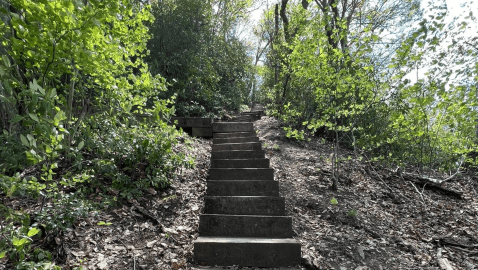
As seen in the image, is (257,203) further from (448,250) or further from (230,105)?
(230,105)

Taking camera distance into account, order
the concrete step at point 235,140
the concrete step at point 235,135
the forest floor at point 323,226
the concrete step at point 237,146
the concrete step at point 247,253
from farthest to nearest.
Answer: the concrete step at point 235,135 < the concrete step at point 235,140 < the concrete step at point 237,146 < the concrete step at point 247,253 < the forest floor at point 323,226

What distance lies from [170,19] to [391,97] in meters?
6.47

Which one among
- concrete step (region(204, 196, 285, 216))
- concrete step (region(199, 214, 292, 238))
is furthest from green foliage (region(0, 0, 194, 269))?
concrete step (region(199, 214, 292, 238))

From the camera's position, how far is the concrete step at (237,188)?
3.86m

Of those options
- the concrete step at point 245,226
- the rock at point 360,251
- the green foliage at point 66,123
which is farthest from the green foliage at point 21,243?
the rock at point 360,251

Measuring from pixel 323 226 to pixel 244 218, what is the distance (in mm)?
1241

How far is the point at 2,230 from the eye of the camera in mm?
1791

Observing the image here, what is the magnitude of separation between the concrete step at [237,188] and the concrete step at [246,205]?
39cm

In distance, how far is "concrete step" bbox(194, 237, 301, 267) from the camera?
2758mm

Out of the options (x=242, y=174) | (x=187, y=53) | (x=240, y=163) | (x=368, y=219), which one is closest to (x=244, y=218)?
(x=242, y=174)

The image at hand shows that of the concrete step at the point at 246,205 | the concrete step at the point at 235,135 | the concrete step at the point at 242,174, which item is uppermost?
the concrete step at the point at 235,135

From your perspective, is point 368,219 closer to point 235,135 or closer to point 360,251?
point 360,251

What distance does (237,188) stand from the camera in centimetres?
389

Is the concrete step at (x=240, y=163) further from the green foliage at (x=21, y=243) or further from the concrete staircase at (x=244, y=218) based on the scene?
the green foliage at (x=21, y=243)
